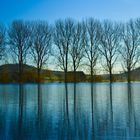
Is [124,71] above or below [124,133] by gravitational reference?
above

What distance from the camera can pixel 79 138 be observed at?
8.32m

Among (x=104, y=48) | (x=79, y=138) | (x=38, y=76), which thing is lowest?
(x=79, y=138)

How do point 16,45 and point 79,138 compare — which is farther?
point 16,45

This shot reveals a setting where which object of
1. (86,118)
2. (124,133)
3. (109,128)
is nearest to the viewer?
(124,133)

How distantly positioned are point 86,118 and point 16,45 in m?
47.8

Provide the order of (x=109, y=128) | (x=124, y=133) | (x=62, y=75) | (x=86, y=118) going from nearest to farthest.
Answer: (x=124, y=133) < (x=109, y=128) < (x=86, y=118) < (x=62, y=75)

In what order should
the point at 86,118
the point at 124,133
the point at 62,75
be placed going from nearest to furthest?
the point at 124,133 → the point at 86,118 → the point at 62,75

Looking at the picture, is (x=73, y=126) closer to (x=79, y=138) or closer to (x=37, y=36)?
(x=79, y=138)

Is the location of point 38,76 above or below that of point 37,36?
below

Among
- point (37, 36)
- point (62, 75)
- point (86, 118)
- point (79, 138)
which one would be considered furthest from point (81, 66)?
point (79, 138)

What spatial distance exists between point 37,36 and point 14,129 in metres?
51.2

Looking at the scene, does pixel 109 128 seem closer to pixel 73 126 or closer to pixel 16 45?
pixel 73 126

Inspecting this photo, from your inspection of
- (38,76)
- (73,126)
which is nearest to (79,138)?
(73,126)

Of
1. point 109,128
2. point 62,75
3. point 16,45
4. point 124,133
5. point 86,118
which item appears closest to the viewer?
point 124,133
